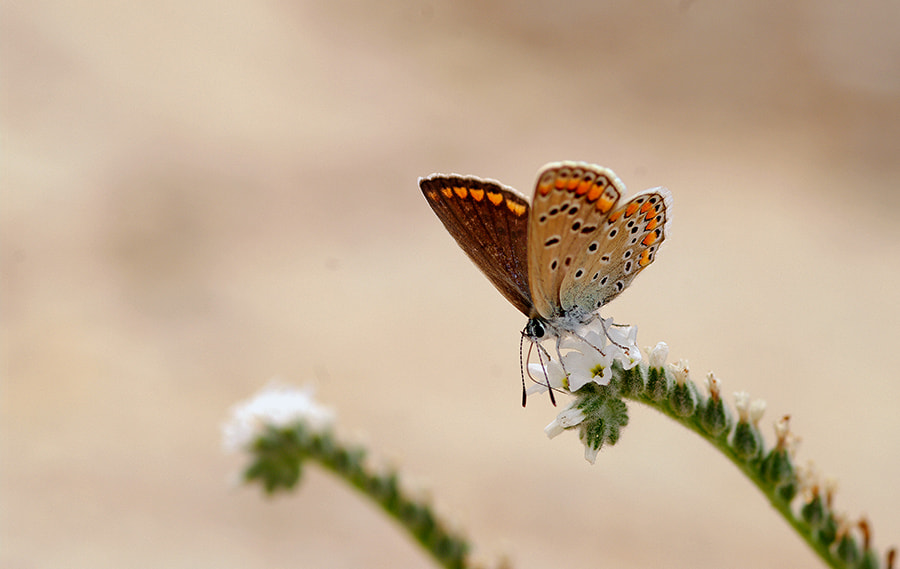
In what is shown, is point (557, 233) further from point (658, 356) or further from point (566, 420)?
point (566, 420)

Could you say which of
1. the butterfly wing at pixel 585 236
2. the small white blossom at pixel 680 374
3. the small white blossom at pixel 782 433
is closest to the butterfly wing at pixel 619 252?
the butterfly wing at pixel 585 236

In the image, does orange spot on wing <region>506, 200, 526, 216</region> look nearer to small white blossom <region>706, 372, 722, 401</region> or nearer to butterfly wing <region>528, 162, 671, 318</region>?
Result: butterfly wing <region>528, 162, 671, 318</region>

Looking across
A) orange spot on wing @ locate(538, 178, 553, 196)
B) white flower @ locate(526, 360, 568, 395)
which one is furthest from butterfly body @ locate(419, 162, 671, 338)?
white flower @ locate(526, 360, 568, 395)

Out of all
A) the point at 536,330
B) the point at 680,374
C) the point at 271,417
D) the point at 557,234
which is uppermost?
the point at 557,234

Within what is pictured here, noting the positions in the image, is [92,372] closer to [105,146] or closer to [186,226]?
[186,226]

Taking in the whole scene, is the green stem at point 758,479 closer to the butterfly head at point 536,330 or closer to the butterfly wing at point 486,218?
the butterfly head at point 536,330

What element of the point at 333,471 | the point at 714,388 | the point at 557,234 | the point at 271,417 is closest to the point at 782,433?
the point at 714,388

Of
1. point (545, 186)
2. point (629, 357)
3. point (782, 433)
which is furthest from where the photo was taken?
point (545, 186)
